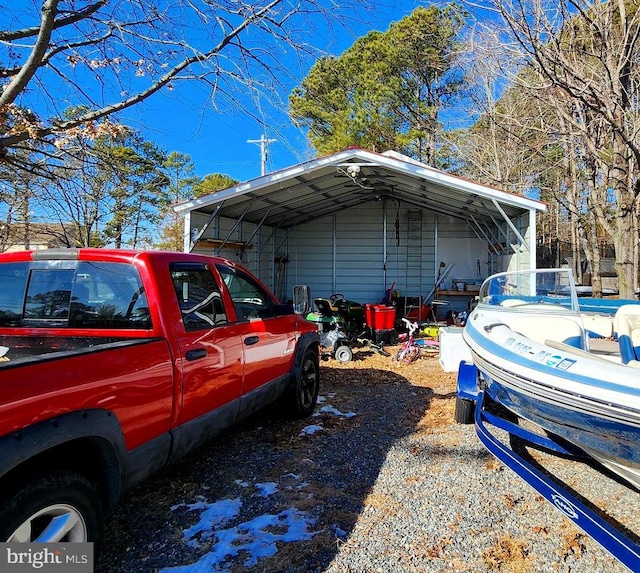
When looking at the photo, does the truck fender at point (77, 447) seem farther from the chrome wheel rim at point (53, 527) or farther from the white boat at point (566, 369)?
the white boat at point (566, 369)

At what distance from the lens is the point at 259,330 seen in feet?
12.1

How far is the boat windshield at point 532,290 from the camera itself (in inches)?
166

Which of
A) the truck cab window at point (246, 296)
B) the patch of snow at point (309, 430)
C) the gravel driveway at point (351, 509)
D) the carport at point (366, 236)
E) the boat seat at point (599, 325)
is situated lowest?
the gravel driveway at point (351, 509)

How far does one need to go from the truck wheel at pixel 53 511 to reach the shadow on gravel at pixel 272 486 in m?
0.51

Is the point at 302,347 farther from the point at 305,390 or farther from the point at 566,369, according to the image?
the point at 566,369

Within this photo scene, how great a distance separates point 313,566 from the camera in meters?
2.35

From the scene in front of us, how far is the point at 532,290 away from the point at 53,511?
4480 mm

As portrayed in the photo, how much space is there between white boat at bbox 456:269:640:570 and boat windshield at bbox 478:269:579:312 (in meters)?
0.01

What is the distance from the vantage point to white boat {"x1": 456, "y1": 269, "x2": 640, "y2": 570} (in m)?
2.09

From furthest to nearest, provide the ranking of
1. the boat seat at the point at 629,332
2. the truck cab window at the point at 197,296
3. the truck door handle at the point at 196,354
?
the boat seat at the point at 629,332 → the truck cab window at the point at 197,296 → the truck door handle at the point at 196,354

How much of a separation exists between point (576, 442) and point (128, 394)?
96.1 inches

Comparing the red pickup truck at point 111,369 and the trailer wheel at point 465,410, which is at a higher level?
the red pickup truck at point 111,369

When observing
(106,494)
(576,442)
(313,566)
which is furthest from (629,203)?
(106,494)

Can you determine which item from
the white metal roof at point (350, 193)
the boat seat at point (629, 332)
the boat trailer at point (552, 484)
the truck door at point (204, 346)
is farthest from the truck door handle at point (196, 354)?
the white metal roof at point (350, 193)
